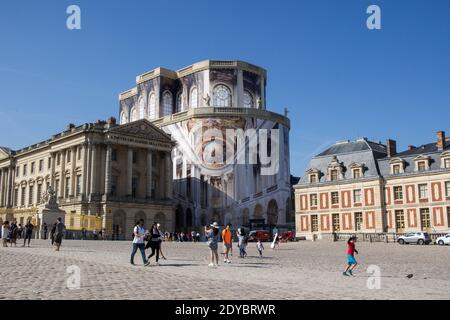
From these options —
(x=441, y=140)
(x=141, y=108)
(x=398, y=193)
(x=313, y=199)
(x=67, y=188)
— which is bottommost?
(x=313, y=199)

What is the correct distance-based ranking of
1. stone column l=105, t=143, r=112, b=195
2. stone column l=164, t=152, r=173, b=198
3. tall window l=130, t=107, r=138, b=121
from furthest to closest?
tall window l=130, t=107, r=138, b=121
stone column l=164, t=152, r=173, b=198
stone column l=105, t=143, r=112, b=195

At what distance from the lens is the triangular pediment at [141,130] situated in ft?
236

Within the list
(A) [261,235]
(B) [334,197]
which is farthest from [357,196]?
(A) [261,235]

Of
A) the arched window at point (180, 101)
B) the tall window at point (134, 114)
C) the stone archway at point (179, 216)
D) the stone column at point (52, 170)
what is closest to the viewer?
the stone column at point (52, 170)

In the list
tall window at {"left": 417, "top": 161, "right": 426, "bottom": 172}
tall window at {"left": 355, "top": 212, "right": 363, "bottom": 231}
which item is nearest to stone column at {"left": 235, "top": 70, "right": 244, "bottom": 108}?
tall window at {"left": 355, "top": 212, "right": 363, "bottom": 231}

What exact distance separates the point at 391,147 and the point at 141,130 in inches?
1371

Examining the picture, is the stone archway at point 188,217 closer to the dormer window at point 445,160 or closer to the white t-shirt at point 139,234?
the dormer window at point 445,160

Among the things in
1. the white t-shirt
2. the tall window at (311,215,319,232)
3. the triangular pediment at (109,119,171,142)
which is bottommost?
the white t-shirt

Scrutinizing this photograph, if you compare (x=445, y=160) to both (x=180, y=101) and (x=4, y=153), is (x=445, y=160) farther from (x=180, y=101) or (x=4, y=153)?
(x=4, y=153)

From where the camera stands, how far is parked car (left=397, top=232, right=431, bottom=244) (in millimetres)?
46344

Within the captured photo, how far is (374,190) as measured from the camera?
5684 centimetres

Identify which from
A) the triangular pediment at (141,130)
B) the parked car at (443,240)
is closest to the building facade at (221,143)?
the triangular pediment at (141,130)

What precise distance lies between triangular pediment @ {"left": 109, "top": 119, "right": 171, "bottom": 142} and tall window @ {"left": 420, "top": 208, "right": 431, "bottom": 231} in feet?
126

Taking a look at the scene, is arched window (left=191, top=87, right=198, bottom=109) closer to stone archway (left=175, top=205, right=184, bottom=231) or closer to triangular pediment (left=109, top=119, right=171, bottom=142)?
triangular pediment (left=109, top=119, right=171, bottom=142)
